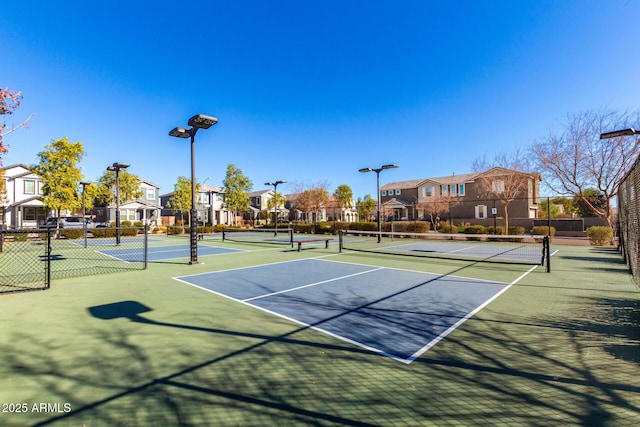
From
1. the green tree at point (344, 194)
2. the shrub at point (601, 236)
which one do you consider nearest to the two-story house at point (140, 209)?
the green tree at point (344, 194)

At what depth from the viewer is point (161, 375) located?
3.13 m

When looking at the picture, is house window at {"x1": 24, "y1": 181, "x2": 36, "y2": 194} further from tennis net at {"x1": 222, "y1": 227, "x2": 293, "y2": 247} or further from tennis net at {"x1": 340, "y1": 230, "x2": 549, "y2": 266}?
tennis net at {"x1": 340, "y1": 230, "x2": 549, "y2": 266}

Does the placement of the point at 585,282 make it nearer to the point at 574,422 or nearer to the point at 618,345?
the point at 618,345

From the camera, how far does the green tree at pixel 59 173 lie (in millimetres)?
26047

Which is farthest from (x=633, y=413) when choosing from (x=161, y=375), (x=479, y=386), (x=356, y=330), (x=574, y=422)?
(x=161, y=375)

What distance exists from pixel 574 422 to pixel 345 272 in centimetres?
687

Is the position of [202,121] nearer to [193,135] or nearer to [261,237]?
[193,135]

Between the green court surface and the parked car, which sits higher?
the parked car

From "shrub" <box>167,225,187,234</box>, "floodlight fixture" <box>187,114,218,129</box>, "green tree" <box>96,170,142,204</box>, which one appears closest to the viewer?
"floodlight fixture" <box>187,114,218,129</box>

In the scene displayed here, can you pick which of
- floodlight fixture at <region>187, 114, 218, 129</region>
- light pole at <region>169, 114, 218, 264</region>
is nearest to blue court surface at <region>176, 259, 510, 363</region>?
light pole at <region>169, 114, 218, 264</region>

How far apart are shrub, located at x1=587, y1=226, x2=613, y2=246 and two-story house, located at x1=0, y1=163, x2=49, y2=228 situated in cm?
4901

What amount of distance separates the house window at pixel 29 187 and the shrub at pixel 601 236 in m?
53.5

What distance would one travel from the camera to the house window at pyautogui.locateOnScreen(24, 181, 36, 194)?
34.9 meters

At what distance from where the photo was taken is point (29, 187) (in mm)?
35188
